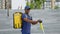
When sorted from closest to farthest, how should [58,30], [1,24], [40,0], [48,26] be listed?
[58,30] → [48,26] → [1,24] → [40,0]

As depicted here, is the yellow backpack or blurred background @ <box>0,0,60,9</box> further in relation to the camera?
blurred background @ <box>0,0,60,9</box>

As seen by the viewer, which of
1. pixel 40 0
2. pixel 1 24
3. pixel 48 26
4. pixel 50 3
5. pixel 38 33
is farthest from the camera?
pixel 50 3

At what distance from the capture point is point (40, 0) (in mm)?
35312

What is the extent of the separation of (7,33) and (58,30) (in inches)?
94.3

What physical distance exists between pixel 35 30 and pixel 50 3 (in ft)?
109

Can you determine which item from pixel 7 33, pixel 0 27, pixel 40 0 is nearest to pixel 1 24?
pixel 0 27

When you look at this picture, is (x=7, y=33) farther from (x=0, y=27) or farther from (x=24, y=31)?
(x=24, y=31)

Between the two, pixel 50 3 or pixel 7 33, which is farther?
pixel 50 3

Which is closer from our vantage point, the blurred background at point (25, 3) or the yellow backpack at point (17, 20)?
the yellow backpack at point (17, 20)

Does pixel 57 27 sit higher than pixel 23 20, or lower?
lower

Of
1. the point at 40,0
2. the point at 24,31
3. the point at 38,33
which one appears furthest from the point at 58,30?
the point at 40,0

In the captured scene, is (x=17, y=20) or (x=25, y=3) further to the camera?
(x=25, y=3)

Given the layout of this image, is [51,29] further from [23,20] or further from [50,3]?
[50,3]

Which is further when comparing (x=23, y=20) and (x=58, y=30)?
(x=58, y=30)
